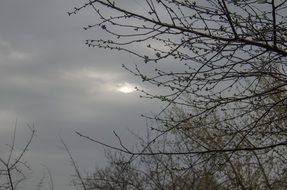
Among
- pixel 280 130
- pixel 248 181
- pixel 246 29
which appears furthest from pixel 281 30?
pixel 248 181

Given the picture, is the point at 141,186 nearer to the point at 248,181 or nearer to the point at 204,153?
the point at 248,181

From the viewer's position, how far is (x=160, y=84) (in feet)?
13.9

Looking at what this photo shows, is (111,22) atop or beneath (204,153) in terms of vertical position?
atop

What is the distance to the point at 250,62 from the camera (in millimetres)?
4348

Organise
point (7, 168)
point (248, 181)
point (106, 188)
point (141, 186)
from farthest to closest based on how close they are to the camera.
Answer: point (141, 186) → point (106, 188) → point (248, 181) → point (7, 168)

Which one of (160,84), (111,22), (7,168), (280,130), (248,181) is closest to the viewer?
(111,22)

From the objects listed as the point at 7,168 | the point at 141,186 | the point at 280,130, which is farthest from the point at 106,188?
the point at 280,130

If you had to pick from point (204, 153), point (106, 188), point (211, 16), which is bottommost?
point (204, 153)

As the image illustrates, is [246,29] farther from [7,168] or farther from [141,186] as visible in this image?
[141,186]

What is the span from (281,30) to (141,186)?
8.43 meters

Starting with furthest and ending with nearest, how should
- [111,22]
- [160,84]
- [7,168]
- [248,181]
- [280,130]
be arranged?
[248,181] → [7,168] → [280,130] → [160,84] → [111,22]

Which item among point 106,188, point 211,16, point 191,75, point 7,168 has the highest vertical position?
point 106,188

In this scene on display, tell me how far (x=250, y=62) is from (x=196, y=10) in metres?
0.72

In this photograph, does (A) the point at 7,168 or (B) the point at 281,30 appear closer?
(B) the point at 281,30
